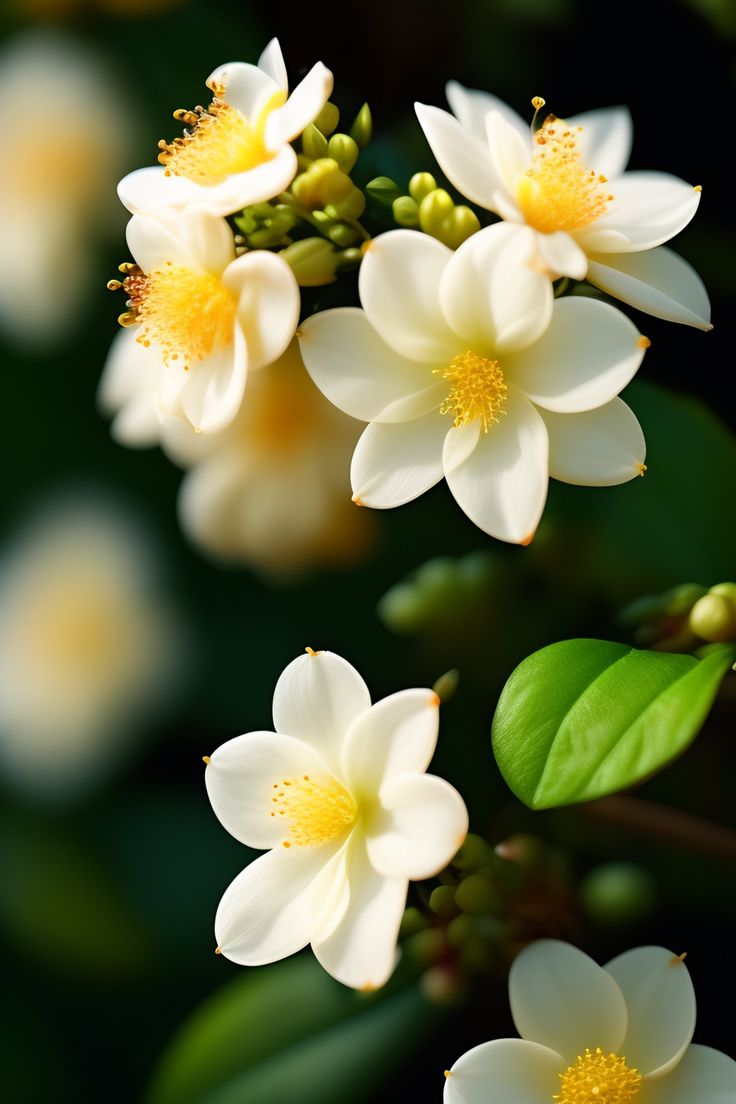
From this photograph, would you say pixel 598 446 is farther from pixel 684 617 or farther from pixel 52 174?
pixel 52 174

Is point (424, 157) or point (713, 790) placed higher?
point (424, 157)

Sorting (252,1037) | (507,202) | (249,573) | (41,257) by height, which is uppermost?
(507,202)

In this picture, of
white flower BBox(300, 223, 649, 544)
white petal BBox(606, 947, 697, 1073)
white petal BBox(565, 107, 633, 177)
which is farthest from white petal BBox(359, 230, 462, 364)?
white petal BBox(606, 947, 697, 1073)

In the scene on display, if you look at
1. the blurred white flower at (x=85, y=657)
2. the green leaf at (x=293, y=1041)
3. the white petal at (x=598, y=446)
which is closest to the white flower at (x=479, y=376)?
the white petal at (x=598, y=446)

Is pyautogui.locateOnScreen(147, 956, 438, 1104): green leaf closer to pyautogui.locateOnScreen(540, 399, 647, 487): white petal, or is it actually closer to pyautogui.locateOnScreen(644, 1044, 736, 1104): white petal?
pyautogui.locateOnScreen(644, 1044, 736, 1104): white petal

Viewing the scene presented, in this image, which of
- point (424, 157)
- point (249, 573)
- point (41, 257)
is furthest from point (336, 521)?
point (41, 257)

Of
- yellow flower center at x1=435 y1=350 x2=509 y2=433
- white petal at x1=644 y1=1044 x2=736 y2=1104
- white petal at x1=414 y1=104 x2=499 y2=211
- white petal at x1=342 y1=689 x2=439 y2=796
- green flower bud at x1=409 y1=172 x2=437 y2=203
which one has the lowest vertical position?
white petal at x1=644 y1=1044 x2=736 y2=1104

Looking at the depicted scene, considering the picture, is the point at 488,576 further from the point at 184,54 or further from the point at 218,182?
the point at 184,54
